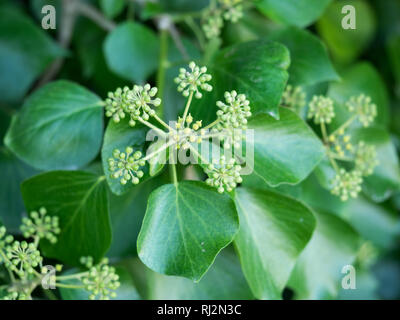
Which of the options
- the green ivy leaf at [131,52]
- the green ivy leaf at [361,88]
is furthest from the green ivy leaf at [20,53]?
the green ivy leaf at [361,88]

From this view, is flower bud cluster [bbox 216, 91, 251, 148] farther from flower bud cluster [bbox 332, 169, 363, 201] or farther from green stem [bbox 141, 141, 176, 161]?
flower bud cluster [bbox 332, 169, 363, 201]

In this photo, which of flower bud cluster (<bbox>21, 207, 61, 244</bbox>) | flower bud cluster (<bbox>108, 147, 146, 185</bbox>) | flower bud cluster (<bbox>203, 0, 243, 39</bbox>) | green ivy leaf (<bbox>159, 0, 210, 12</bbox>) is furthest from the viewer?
green ivy leaf (<bbox>159, 0, 210, 12</bbox>)

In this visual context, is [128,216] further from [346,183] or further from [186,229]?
[346,183]

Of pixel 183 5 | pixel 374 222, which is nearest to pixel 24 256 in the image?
pixel 183 5

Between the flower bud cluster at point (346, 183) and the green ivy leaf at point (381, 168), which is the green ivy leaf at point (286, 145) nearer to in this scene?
the flower bud cluster at point (346, 183)

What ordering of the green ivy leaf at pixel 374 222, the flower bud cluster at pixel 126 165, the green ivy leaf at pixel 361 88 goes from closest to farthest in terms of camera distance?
the flower bud cluster at pixel 126 165 → the green ivy leaf at pixel 361 88 → the green ivy leaf at pixel 374 222

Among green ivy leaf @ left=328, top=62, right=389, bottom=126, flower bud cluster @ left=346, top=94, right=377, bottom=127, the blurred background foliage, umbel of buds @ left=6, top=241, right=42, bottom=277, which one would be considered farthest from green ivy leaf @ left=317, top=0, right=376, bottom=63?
umbel of buds @ left=6, top=241, right=42, bottom=277
